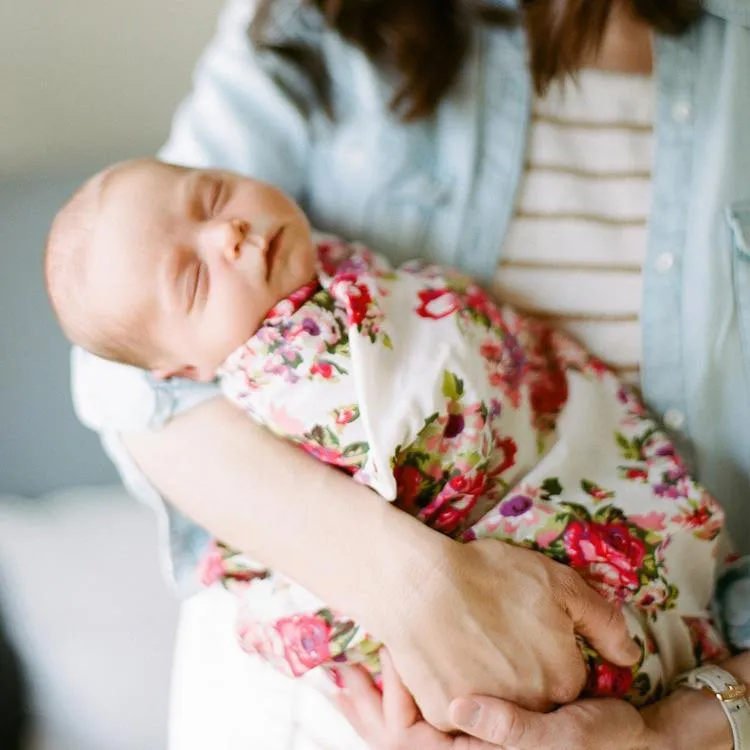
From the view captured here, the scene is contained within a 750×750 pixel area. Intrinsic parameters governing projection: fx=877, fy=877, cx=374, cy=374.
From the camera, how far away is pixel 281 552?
0.92 metres

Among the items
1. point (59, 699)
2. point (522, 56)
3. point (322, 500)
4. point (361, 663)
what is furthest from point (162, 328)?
point (59, 699)

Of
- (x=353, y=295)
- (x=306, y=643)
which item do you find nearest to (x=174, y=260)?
(x=353, y=295)

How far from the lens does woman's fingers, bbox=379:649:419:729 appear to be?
35.0 inches

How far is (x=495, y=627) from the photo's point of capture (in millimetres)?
860

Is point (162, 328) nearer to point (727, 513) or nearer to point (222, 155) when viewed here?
point (222, 155)

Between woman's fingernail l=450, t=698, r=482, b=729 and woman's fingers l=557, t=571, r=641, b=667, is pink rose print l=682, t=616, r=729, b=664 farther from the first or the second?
woman's fingernail l=450, t=698, r=482, b=729

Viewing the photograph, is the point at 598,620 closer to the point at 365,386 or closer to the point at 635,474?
the point at 635,474

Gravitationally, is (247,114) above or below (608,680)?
above

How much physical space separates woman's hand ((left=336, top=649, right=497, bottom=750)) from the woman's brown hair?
2.00ft

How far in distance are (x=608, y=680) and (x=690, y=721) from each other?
10cm

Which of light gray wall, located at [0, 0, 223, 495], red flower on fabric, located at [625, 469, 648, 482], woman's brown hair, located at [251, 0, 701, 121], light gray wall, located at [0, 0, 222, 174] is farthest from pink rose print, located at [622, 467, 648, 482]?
light gray wall, located at [0, 0, 222, 174]

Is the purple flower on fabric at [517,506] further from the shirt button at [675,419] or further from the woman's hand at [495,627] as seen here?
the shirt button at [675,419]

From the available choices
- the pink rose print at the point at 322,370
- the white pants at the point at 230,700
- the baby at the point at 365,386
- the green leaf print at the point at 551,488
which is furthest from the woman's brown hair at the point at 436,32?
the white pants at the point at 230,700

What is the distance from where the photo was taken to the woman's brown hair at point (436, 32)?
0.97 meters
